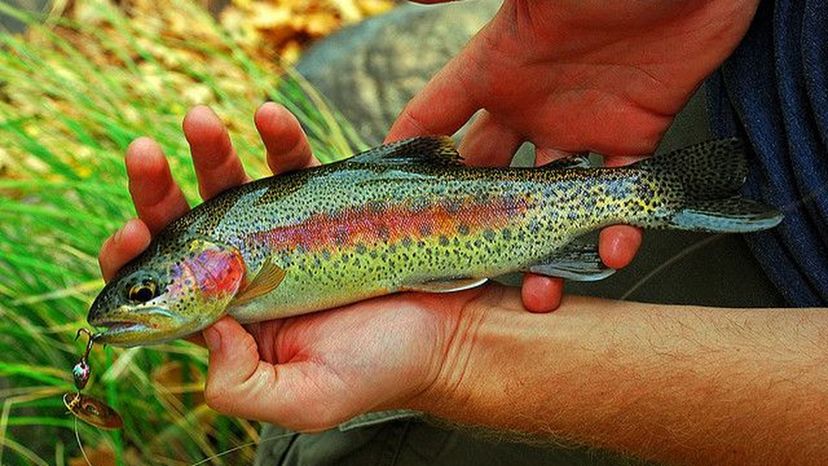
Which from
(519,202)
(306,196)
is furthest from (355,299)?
(519,202)

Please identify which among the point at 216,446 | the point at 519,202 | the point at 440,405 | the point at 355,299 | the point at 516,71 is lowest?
the point at 216,446

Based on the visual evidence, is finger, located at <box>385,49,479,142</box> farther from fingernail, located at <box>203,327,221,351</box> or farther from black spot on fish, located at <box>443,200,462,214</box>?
fingernail, located at <box>203,327,221,351</box>

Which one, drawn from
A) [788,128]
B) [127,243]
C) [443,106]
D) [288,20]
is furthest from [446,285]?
[288,20]

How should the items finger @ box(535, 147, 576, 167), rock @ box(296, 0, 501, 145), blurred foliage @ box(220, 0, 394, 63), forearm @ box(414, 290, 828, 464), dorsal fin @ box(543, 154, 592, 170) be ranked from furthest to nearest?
blurred foliage @ box(220, 0, 394, 63), rock @ box(296, 0, 501, 145), finger @ box(535, 147, 576, 167), dorsal fin @ box(543, 154, 592, 170), forearm @ box(414, 290, 828, 464)

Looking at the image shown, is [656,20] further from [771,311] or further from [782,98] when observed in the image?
[771,311]

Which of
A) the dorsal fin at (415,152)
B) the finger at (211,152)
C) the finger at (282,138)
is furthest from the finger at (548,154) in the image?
the finger at (211,152)

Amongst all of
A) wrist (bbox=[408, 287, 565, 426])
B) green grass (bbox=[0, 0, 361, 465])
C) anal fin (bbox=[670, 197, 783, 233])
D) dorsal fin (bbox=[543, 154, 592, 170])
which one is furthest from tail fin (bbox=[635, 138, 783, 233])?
green grass (bbox=[0, 0, 361, 465])

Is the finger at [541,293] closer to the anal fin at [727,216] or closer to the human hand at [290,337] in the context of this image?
the human hand at [290,337]
